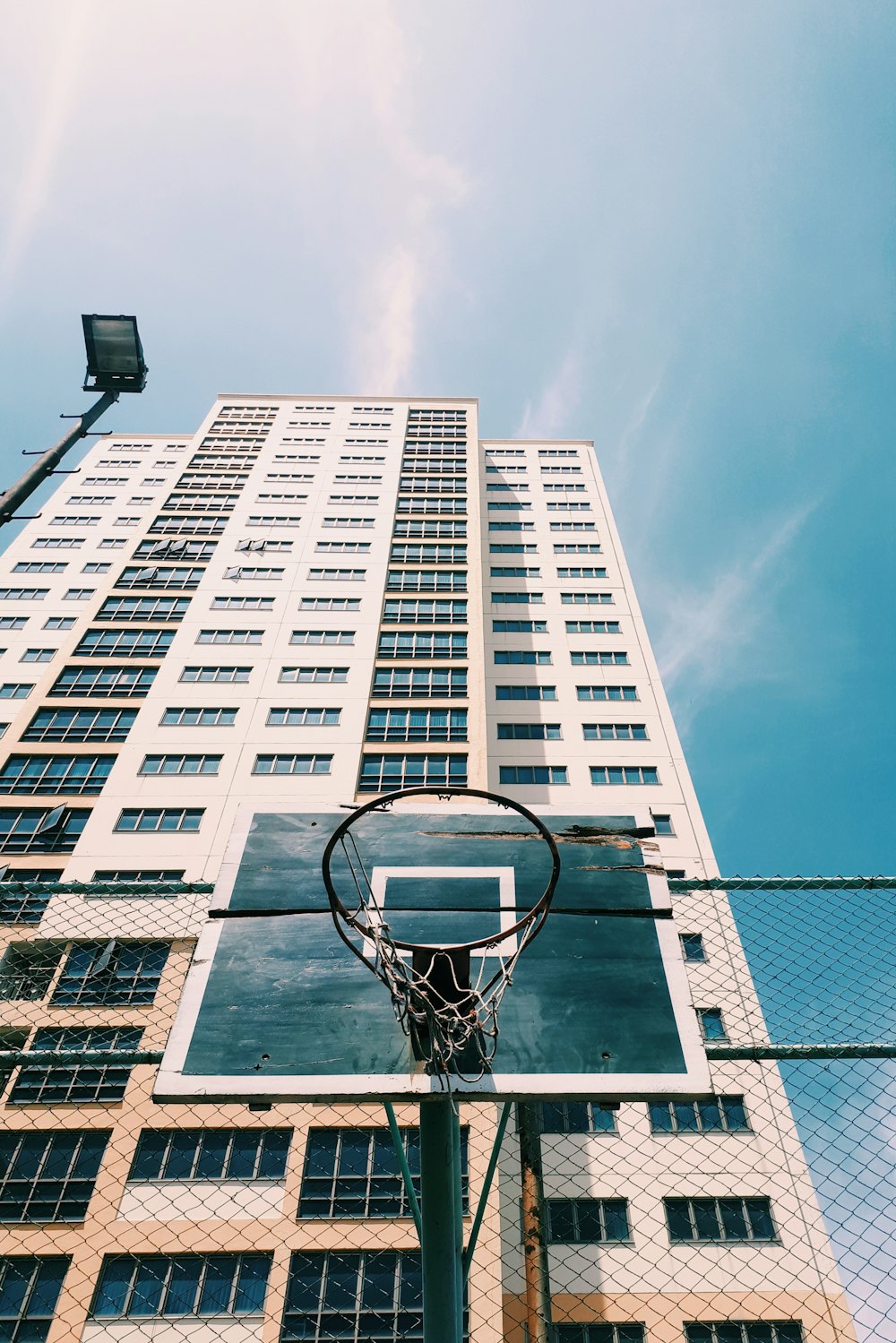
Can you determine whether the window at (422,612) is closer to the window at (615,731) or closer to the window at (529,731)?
the window at (529,731)

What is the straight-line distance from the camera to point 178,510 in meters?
35.0

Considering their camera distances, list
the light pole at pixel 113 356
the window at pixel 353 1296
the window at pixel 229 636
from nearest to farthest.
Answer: the light pole at pixel 113 356, the window at pixel 353 1296, the window at pixel 229 636

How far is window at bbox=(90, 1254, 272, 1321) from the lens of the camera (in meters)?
12.7

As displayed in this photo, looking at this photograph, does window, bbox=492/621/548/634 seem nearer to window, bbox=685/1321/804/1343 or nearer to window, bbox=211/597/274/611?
window, bbox=211/597/274/611

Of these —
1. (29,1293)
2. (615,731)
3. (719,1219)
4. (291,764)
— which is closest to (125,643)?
(291,764)

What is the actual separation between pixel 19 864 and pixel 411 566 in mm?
18377

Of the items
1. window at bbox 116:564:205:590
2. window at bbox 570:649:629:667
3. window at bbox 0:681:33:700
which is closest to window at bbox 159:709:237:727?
window at bbox 0:681:33:700

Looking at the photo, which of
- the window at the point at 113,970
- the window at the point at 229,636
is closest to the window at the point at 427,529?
the window at the point at 229,636

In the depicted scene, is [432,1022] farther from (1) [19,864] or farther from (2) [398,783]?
(1) [19,864]

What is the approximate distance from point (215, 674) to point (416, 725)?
7.62 m

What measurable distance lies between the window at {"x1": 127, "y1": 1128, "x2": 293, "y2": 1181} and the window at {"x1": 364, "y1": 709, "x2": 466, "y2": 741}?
11945mm

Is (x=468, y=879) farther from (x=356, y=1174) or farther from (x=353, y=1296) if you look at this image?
(x=356, y=1174)

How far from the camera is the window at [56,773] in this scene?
23141 millimetres

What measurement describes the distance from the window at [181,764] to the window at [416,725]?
495 cm
